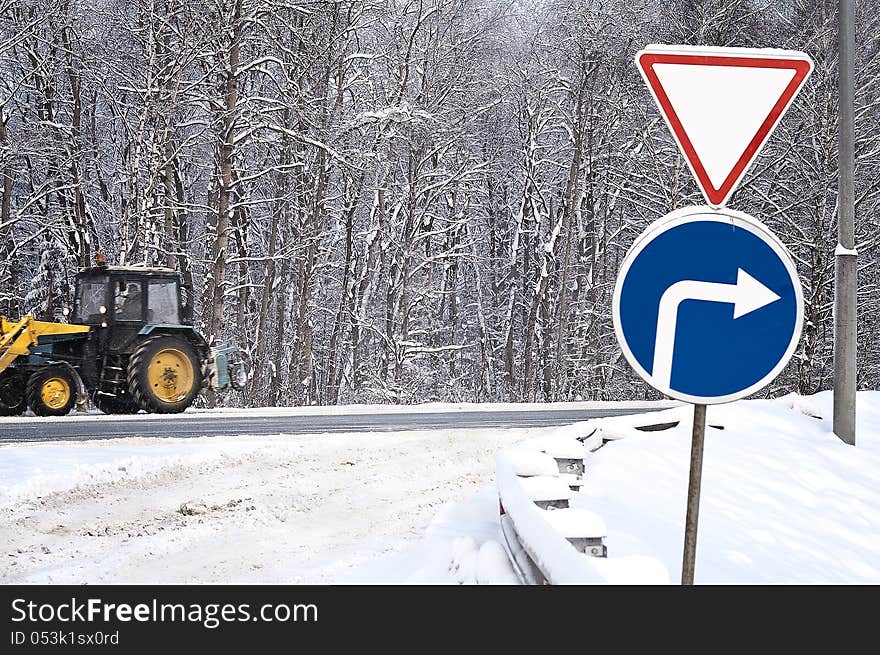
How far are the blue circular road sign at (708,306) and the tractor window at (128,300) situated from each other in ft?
46.5

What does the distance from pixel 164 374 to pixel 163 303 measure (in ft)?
4.48

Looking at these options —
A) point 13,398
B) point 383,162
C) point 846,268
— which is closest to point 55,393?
point 13,398

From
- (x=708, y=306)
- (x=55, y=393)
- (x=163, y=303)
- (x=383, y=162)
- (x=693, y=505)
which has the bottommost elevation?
(x=55, y=393)

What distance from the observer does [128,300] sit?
16.6 meters

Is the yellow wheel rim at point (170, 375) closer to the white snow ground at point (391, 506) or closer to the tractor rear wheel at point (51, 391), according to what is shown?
the tractor rear wheel at point (51, 391)

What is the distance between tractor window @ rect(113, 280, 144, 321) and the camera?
54.3 ft

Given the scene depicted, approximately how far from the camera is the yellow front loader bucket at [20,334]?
15.5 meters

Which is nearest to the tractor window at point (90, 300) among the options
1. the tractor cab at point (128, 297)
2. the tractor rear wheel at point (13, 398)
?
the tractor cab at point (128, 297)

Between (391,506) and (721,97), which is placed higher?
(721,97)

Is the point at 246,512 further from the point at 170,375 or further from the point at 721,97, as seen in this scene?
the point at 170,375

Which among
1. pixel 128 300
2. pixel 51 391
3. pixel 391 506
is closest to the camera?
pixel 391 506

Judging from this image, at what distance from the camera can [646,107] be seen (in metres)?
30.3

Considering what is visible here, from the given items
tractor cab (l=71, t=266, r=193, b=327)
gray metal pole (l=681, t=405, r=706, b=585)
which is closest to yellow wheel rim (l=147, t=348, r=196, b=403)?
tractor cab (l=71, t=266, r=193, b=327)

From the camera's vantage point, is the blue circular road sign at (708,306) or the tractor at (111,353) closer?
the blue circular road sign at (708,306)
